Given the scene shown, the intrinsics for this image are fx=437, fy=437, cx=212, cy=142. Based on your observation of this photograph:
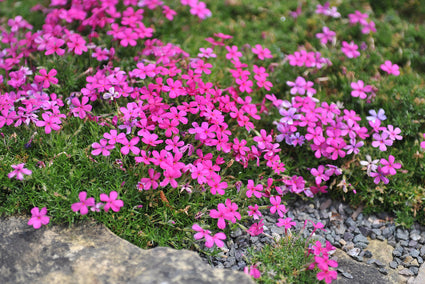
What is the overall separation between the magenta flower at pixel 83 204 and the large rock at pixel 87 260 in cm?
25

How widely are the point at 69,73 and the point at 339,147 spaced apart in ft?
9.29

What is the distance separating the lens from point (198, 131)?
372 cm

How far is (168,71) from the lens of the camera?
4.21 m

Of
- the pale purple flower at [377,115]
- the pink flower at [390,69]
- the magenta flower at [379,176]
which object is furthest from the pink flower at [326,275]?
the pink flower at [390,69]

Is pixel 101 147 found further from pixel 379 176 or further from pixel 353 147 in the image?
pixel 379 176

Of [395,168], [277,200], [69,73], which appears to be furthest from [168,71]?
[395,168]

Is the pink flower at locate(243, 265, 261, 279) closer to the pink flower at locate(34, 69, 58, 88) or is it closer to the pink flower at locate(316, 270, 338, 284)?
the pink flower at locate(316, 270, 338, 284)

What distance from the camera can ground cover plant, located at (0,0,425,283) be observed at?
3.55 meters

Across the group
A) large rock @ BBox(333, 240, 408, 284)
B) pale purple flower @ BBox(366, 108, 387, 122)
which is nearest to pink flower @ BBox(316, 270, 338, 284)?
large rock @ BBox(333, 240, 408, 284)

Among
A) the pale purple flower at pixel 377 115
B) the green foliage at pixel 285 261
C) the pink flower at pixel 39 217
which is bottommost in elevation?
the green foliage at pixel 285 261

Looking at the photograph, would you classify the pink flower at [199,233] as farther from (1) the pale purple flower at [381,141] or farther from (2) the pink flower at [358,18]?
(2) the pink flower at [358,18]

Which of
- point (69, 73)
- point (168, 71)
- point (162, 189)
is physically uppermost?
point (168, 71)

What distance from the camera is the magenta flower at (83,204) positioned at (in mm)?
3230

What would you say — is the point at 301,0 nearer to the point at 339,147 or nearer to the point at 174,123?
the point at 339,147
